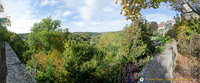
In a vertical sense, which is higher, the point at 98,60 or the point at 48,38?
the point at 48,38

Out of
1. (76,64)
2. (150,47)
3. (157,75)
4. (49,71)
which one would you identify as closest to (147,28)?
(150,47)

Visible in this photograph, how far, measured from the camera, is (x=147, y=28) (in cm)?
650

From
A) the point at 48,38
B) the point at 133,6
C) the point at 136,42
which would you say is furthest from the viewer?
the point at 48,38

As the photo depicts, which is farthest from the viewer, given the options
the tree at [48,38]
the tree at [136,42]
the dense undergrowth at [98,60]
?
the tree at [48,38]

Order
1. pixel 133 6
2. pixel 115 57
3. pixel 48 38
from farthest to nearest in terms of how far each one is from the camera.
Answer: pixel 48 38
pixel 115 57
pixel 133 6

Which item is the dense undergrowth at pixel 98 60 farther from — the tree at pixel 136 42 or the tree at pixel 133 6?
the tree at pixel 133 6

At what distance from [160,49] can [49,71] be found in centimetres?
722

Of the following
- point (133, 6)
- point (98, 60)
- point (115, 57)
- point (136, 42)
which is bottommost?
point (115, 57)

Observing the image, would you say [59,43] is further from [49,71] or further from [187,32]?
[187,32]

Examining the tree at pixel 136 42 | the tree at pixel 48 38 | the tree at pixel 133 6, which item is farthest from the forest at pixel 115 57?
the tree at pixel 48 38

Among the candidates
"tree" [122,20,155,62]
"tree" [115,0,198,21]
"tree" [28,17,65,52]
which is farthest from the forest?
"tree" [28,17,65,52]

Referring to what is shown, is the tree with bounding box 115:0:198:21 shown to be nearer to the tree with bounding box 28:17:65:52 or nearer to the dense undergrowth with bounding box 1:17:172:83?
the dense undergrowth with bounding box 1:17:172:83

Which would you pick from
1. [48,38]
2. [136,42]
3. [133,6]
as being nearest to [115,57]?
[136,42]

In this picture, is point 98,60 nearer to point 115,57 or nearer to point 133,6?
point 115,57
